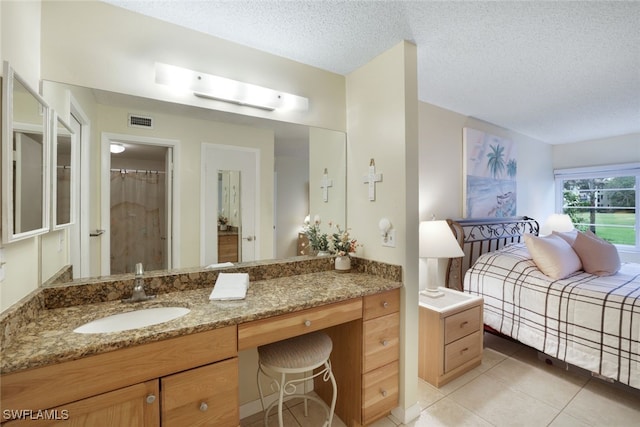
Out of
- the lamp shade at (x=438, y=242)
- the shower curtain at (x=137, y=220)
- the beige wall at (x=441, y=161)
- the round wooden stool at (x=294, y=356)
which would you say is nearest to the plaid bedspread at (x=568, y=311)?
the beige wall at (x=441, y=161)

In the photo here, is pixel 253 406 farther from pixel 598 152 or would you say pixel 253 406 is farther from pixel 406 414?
pixel 598 152

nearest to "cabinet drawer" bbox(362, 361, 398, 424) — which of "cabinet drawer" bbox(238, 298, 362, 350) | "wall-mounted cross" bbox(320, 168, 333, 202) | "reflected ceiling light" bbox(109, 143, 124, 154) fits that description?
"cabinet drawer" bbox(238, 298, 362, 350)

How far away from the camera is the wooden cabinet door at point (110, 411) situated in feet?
2.70

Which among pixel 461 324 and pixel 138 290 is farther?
pixel 461 324

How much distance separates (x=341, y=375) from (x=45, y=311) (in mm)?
1528

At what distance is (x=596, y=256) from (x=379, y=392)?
2418 mm

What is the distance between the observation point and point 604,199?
4090 mm

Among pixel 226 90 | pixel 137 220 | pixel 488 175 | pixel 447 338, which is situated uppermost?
pixel 226 90

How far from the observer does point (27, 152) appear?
1.02 m

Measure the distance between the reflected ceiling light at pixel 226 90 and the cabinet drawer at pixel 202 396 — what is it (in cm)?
139

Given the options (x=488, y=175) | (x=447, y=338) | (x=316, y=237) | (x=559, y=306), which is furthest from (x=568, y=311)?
(x=316, y=237)

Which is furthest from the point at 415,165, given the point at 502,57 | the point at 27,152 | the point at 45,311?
the point at 45,311

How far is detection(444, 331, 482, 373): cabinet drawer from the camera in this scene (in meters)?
2.04

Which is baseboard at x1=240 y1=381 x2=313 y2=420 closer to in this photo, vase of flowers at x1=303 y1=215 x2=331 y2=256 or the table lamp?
vase of flowers at x1=303 y1=215 x2=331 y2=256
